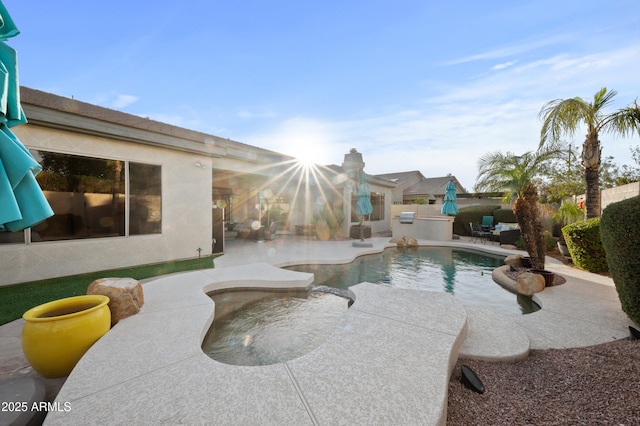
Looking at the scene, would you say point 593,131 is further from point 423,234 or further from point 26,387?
point 26,387

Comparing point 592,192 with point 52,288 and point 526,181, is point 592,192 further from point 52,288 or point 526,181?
point 52,288

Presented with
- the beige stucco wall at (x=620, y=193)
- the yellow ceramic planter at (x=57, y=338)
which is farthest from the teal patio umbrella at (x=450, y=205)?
the yellow ceramic planter at (x=57, y=338)

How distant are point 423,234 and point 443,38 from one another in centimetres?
987

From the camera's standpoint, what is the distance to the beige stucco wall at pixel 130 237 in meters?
5.79

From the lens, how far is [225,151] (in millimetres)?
9156

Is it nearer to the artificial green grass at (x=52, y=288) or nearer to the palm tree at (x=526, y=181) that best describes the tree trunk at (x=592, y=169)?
the palm tree at (x=526, y=181)

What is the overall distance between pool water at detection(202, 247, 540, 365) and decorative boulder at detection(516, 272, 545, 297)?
180 millimetres

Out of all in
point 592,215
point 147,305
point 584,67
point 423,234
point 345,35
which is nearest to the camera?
point 147,305

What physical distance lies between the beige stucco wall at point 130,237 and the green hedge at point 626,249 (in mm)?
9774

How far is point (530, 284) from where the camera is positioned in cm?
569

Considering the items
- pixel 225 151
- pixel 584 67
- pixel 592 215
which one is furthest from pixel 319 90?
pixel 592 215

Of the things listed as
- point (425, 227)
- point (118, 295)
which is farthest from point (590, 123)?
point (118, 295)

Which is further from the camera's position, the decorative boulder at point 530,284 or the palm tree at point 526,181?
the palm tree at point 526,181

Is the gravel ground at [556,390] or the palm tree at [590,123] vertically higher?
the palm tree at [590,123]
